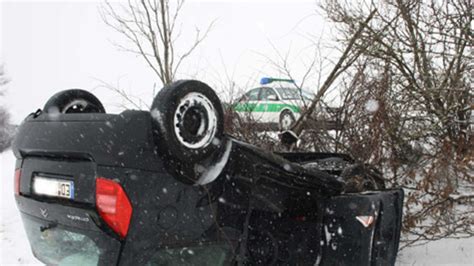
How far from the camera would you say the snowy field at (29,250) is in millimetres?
3715

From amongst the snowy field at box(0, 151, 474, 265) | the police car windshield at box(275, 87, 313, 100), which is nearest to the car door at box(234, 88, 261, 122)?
the police car windshield at box(275, 87, 313, 100)

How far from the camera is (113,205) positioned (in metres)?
1.75

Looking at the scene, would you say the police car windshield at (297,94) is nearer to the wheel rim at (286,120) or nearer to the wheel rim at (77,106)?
the wheel rim at (286,120)

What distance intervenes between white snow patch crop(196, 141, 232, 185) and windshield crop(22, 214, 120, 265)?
0.45 m

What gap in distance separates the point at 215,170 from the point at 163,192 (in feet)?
0.92

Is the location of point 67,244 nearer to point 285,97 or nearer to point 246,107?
point 246,107

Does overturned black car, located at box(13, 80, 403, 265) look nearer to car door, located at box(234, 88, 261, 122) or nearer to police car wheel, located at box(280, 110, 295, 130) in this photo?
car door, located at box(234, 88, 261, 122)

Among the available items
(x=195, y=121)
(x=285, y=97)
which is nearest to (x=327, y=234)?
(x=195, y=121)

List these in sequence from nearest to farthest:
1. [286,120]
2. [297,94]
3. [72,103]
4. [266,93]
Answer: [72,103] < [297,94] < [286,120] < [266,93]

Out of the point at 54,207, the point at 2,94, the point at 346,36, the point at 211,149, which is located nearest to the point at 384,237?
the point at 211,149

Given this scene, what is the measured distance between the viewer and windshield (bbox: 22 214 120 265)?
1.80 meters

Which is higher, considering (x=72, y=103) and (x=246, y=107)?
(x=72, y=103)

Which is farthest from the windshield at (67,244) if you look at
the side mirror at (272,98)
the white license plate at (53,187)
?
the side mirror at (272,98)

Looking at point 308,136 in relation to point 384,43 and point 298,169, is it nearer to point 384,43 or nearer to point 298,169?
point 384,43
